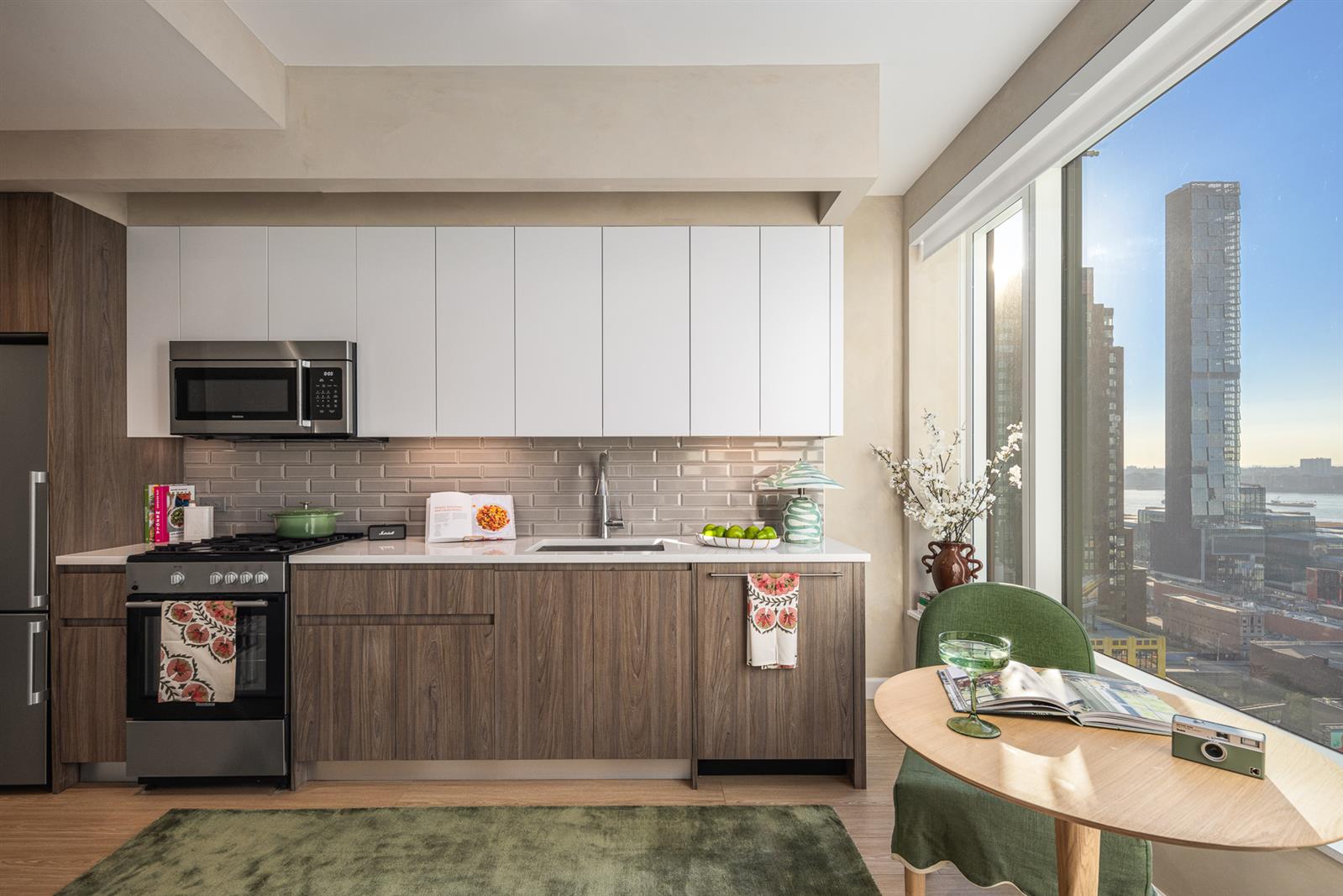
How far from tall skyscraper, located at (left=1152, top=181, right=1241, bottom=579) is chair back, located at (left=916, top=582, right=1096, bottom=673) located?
0.50 meters

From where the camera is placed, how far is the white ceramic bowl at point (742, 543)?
298 cm

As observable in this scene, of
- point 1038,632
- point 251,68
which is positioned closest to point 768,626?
point 1038,632

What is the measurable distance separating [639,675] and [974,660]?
1.69 m

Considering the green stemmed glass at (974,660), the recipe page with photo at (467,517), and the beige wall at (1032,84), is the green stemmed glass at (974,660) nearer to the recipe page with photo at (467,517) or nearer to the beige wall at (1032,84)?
the beige wall at (1032,84)

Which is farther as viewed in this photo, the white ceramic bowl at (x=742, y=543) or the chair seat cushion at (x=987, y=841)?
the white ceramic bowl at (x=742, y=543)

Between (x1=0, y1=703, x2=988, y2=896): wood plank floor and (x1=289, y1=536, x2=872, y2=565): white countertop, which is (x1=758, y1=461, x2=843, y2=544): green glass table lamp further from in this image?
(x1=0, y1=703, x2=988, y2=896): wood plank floor

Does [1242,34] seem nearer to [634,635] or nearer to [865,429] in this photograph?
[865,429]

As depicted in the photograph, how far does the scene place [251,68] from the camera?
97.9 inches

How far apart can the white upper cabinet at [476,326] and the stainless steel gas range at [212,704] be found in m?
1.01

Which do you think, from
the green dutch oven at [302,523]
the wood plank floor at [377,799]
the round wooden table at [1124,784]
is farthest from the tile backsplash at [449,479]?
the round wooden table at [1124,784]

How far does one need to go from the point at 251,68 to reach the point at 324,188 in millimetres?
476

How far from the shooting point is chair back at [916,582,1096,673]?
6.38 ft

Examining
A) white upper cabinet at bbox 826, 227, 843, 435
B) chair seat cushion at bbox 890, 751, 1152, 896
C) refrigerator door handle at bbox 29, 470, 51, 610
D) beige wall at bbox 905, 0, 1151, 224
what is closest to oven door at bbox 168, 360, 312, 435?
refrigerator door handle at bbox 29, 470, 51, 610

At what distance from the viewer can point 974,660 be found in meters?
1.38
